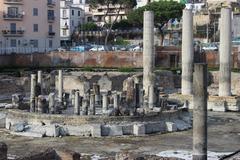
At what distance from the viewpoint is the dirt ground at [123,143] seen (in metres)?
26.8

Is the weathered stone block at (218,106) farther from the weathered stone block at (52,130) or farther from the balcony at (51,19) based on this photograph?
the balcony at (51,19)

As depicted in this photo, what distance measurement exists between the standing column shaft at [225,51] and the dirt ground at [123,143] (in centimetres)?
911

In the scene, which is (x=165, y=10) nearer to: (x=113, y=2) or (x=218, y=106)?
(x=113, y=2)

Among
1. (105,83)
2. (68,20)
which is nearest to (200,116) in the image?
(105,83)

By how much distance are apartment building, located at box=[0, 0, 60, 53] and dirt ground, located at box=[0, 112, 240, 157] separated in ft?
129

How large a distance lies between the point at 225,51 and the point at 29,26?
121ft

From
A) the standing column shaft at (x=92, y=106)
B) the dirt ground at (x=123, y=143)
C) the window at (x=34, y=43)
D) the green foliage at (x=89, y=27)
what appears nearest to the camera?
the dirt ground at (x=123, y=143)

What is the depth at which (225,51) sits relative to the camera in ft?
135

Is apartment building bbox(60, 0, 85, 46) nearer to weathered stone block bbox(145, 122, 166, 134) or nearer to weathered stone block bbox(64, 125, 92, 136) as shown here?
weathered stone block bbox(145, 122, 166, 134)

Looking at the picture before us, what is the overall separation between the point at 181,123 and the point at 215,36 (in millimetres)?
51360

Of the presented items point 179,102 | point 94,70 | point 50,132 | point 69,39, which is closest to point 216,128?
point 179,102

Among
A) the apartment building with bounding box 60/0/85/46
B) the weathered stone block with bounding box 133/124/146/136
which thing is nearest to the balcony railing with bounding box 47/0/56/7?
the apartment building with bounding box 60/0/85/46

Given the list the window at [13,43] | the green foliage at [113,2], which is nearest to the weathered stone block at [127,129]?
the window at [13,43]

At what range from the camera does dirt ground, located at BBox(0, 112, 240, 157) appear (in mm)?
26750
